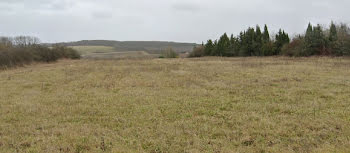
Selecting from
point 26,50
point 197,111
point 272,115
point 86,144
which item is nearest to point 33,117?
point 86,144

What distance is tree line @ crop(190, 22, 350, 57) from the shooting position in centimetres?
2867

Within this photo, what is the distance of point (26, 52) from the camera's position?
102 feet

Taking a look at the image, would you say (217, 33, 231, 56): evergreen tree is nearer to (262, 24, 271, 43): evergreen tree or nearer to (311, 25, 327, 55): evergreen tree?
(262, 24, 271, 43): evergreen tree

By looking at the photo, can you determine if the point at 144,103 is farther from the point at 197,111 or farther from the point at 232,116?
the point at 232,116

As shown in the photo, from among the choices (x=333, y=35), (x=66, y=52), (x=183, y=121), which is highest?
(x=333, y=35)

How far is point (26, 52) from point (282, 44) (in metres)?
35.8

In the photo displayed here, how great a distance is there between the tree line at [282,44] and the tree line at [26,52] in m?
24.9

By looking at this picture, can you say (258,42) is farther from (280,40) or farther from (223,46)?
(223,46)

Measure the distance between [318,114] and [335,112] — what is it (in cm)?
50

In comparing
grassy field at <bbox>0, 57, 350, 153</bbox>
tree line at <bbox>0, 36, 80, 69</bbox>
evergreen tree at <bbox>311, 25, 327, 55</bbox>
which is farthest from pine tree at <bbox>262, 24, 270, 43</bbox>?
tree line at <bbox>0, 36, 80, 69</bbox>

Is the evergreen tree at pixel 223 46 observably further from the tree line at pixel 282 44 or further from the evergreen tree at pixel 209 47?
the evergreen tree at pixel 209 47

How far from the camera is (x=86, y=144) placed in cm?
443

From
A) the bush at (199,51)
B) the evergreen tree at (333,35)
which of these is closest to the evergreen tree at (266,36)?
the evergreen tree at (333,35)

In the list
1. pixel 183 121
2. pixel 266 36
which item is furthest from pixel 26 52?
pixel 266 36
